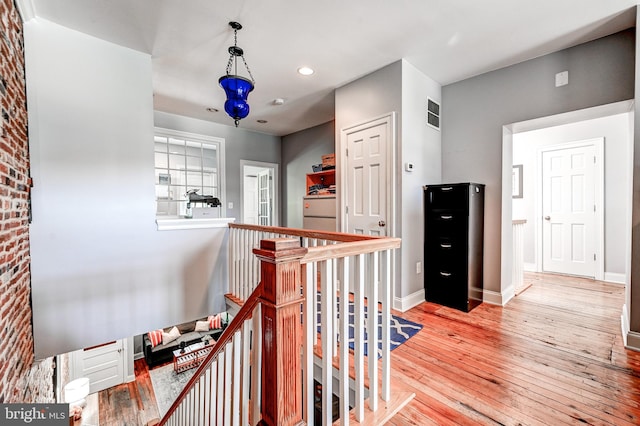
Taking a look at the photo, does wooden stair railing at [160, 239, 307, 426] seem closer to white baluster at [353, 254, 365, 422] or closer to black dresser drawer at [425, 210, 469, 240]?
white baluster at [353, 254, 365, 422]

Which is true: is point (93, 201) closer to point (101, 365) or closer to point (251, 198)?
point (251, 198)

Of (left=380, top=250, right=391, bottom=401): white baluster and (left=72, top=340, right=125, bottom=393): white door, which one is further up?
(left=380, top=250, right=391, bottom=401): white baluster

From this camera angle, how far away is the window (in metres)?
4.64

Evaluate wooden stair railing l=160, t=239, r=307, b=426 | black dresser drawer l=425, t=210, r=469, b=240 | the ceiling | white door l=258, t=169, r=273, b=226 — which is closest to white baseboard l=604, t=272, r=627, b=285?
black dresser drawer l=425, t=210, r=469, b=240

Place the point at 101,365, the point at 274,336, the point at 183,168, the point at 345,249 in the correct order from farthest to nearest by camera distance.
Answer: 1. the point at 101,365
2. the point at 183,168
3. the point at 345,249
4. the point at 274,336

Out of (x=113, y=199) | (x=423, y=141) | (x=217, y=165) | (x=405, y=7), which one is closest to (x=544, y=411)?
(x=423, y=141)

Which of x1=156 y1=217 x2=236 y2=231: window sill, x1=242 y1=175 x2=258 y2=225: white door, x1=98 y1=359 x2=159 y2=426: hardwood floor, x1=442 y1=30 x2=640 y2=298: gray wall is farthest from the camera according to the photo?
x1=242 y1=175 x2=258 y2=225: white door

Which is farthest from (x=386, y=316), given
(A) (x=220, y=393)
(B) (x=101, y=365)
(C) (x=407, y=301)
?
(B) (x=101, y=365)

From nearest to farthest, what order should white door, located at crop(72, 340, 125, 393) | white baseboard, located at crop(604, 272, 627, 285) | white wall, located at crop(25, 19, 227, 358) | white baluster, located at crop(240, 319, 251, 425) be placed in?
white baluster, located at crop(240, 319, 251, 425) < white wall, located at crop(25, 19, 227, 358) < white baseboard, located at crop(604, 272, 627, 285) < white door, located at crop(72, 340, 125, 393)

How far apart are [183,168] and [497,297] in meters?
4.94

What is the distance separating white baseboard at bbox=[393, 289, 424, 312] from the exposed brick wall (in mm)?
2981

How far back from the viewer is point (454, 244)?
9.84 feet

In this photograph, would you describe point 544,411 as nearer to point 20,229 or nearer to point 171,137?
point 20,229

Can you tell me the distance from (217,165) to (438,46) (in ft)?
13.0
